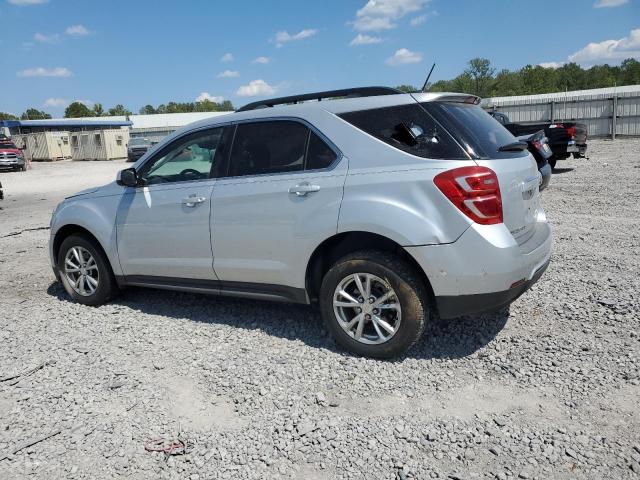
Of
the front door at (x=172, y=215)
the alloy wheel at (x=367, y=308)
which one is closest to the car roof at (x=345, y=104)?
the front door at (x=172, y=215)

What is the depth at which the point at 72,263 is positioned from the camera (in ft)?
18.0

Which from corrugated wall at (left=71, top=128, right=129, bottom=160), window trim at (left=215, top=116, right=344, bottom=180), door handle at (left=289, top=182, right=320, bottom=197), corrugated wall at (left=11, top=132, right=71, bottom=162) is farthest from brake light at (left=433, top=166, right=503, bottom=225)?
corrugated wall at (left=11, top=132, right=71, bottom=162)

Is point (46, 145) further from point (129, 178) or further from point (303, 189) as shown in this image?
point (303, 189)

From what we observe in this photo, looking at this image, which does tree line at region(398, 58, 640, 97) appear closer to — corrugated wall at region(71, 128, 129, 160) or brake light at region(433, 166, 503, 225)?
corrugated wall at region(71, 128, 129, 160)

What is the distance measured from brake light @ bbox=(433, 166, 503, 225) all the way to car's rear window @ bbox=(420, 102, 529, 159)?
18 centimetres

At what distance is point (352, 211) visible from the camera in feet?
12.0

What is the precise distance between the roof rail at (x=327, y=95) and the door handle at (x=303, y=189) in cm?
89

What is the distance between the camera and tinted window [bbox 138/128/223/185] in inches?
179

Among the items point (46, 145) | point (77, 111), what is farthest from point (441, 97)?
point (77, 111)

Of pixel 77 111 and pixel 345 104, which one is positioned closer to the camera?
pixel 345 104

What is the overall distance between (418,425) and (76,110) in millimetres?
140293

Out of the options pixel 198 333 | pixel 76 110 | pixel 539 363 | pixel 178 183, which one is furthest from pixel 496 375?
pixel 76 110

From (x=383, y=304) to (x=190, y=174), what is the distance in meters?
2.12

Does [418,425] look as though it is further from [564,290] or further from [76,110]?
[76,110]
